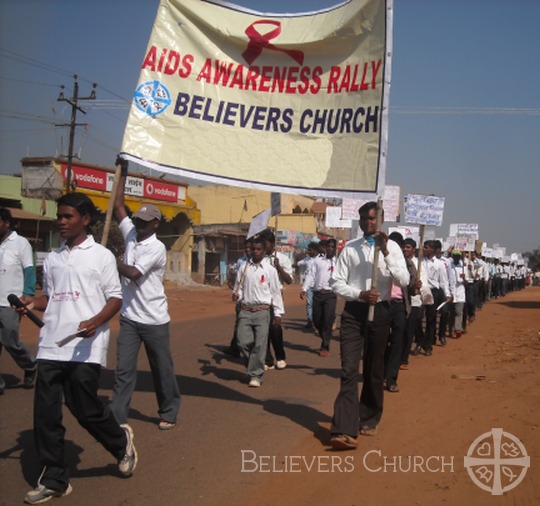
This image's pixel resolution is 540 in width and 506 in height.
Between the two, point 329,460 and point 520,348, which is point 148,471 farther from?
point 520,348

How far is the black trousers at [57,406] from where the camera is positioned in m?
4.00

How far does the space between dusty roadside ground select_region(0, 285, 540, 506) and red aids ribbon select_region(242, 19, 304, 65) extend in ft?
11.8

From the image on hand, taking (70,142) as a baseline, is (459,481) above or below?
below

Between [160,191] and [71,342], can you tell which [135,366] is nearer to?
[71,342]

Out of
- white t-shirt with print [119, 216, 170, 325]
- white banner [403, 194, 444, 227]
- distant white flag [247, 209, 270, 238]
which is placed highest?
white banner [403, 194, 444, 227]

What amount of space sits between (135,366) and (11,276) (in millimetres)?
2249

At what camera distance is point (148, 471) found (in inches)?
181

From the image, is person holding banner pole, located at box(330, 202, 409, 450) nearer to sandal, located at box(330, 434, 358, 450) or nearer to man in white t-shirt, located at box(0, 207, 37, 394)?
sandal, located at box(330, 434, 358, 450)

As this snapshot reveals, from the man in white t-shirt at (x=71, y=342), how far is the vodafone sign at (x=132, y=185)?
24.9 metres

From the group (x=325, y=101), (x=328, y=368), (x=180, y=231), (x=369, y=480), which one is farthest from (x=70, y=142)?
(x=369, y=480)

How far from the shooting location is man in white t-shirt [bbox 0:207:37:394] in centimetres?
666

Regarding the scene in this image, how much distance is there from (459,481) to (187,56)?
4.55m

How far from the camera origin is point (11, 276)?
22.1 ft

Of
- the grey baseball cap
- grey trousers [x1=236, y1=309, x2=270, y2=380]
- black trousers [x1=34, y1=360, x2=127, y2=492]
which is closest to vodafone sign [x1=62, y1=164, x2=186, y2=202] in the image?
grey trousers [x1=236, y1=309, x2=270, y2=380]
